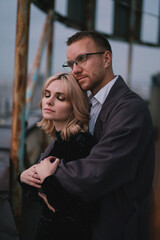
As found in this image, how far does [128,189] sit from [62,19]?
3.19m

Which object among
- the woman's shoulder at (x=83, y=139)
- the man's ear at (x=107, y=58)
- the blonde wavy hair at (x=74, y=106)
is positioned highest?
the man's ear at (x=107, y=58)

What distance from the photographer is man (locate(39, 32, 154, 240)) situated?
108 centimetres

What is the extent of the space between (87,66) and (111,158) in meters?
0.63

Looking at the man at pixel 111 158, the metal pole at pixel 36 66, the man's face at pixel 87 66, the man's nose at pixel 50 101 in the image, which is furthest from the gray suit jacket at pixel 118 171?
the metal pole at pixel 36 66

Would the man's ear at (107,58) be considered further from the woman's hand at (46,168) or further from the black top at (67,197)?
the woman's hand at (46,168)

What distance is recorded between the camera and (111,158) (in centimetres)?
105

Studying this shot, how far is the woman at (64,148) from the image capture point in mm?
1237

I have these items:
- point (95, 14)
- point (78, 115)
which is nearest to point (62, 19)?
point (95, 14)

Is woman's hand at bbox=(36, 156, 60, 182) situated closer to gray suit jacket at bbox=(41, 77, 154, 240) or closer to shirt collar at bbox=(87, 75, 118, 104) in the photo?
gray suit jacket at bbox=(41, 77, 154, 240)

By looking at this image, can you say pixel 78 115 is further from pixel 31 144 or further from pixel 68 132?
pixel 31 144

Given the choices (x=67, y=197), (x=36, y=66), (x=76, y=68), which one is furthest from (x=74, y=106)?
(x=36, y=66)

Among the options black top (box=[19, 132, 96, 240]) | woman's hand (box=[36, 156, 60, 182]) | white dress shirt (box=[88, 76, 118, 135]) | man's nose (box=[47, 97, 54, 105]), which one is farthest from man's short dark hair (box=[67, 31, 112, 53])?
woman's hand (box=[36, 156, 60, 182])

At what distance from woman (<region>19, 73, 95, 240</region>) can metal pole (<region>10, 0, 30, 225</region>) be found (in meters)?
0.62

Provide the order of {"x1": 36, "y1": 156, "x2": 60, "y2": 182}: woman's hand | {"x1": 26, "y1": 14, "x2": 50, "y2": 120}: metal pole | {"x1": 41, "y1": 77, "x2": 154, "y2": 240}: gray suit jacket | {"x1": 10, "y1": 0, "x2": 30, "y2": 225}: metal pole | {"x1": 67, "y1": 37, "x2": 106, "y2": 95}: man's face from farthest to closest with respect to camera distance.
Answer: {"x1": 26, "y1": 14, "x2": 50, "y2": 120}: metal pole → {"x1": 10, "y1": 0, "x2": 30, "y2": 225}: metal pole → {"x1": 67, "y1": 37, "x2": 106, "y2": 95}: man's face → {"x1": 36, "y1": 156, "x2": 60, "y2": 182}: woman's hand → {"x1": 41, "y1": 77, "x2": 154, "y2": 240}: gray suit jacket
